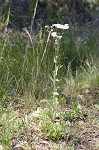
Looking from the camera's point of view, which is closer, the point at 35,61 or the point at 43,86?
the point at 43,86

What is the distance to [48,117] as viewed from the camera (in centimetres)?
293

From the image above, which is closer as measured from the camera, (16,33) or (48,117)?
(48,117)

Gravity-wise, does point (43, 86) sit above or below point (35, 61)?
below

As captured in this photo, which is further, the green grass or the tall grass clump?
the tall grass clump

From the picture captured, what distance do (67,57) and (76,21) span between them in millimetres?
1766

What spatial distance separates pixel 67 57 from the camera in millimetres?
3990

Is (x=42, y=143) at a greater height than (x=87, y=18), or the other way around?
(x=87, y=18)

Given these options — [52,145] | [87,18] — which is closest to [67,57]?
[52,145]

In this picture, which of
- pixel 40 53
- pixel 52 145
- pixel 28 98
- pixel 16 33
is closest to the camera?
pixel 52 145

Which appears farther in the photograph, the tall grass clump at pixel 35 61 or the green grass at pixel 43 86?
the tall grass clump at pixel 35 61

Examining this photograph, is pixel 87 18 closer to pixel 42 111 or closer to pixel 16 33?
pixel 16 33

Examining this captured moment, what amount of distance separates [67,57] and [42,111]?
3.72 ft

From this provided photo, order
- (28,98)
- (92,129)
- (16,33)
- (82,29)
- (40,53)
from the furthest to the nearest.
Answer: (82,29) → (16,33) → (40,53) → (28,98) → (92,129)

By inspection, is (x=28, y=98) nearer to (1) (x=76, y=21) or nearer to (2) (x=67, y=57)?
(2) (x=67, y=57)
